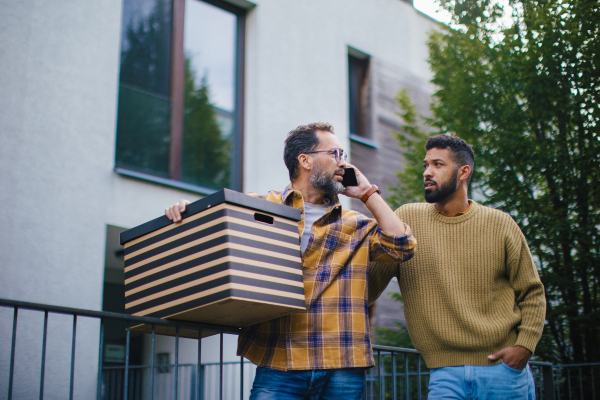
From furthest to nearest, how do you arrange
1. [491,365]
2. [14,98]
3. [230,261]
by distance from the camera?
[14,98] → [491,365] → [230,261]

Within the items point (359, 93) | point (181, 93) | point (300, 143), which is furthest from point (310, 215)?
point (359, 93)

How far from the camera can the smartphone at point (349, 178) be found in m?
2.79

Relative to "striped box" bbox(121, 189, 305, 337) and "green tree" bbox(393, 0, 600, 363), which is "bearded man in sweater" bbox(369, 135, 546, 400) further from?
"green tree" bbox(393, 0, 600, 363)

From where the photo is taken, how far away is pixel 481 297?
9.38 feet

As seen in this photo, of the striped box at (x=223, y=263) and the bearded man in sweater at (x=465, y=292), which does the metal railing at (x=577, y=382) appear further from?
the striped box at (x=223, y=263)

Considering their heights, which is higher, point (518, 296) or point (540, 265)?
point (540, 265)

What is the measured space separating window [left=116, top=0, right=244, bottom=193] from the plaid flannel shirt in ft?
14.7

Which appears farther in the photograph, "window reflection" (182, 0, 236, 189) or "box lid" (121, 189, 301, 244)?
"window reflection" (182, 0, 236, 189)

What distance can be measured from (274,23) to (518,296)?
20.7 ft

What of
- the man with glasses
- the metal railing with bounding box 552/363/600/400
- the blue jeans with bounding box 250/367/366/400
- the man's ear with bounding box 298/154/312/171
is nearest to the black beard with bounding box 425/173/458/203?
the man with glasses

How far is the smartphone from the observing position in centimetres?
279

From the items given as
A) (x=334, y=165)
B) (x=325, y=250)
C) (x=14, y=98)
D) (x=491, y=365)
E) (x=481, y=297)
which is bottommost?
(x=491, y=365)


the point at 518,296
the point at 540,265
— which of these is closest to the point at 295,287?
the point at 518,296

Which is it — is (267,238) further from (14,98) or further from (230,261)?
(14,98)
